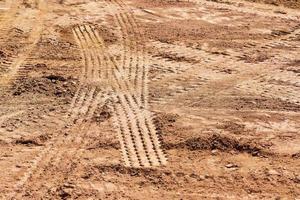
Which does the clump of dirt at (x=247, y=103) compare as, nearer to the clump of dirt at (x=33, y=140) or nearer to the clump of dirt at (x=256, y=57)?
the clump of dirt at (x=256, y=57)

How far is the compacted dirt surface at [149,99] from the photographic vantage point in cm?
655

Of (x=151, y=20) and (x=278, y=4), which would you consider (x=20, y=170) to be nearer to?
(x=151, y=20)

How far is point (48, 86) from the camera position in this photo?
8.40m

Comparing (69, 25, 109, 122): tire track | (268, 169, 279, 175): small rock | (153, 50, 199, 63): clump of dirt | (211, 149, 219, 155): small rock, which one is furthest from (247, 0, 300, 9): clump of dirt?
(268, 169, 279, 175): small rock

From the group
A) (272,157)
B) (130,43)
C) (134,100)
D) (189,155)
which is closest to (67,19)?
(130,43)

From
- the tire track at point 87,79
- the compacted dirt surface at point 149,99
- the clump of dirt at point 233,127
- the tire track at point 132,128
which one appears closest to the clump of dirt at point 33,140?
the compacted dirt surface at point 149,99

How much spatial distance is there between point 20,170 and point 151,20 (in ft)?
18.0

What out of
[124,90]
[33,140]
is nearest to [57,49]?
[124,90]

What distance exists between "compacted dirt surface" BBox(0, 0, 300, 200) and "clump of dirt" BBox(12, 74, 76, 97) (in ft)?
0.06

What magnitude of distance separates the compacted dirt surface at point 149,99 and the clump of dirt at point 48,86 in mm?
Result: 18

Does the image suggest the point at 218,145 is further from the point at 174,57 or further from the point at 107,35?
the point at 107,35

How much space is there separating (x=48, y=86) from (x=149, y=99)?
1.84 m

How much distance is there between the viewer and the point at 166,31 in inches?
411

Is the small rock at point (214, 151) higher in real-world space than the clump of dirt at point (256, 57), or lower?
lower
